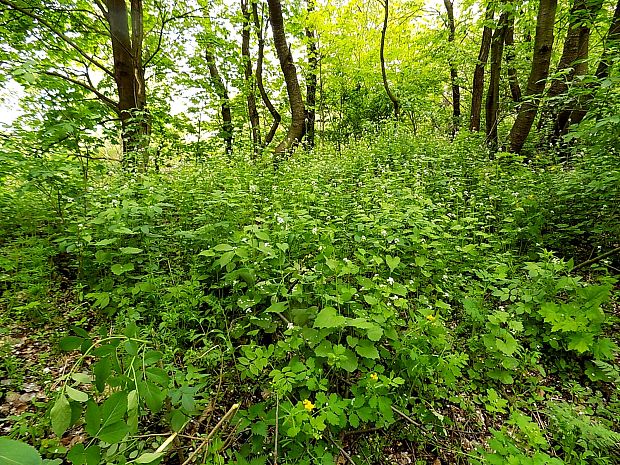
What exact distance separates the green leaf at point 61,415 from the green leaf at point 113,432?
151mm

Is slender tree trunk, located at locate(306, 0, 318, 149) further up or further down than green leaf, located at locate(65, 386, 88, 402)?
further up

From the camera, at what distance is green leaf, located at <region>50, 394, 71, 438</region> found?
87cm

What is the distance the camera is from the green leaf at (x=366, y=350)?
5.54 feet

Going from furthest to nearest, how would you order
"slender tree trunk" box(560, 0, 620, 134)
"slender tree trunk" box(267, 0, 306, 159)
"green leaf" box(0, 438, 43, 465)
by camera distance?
"slender tree trunk" box(267, 0, 306, 159)
"slender tree trunk" box(560, 0, 620, 134)
"green leaf" box(0, 438, 43, 465)

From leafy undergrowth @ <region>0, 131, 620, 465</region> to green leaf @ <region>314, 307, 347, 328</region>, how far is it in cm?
1

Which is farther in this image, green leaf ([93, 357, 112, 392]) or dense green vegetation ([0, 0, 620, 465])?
dense green vegetation ([0, 0, 620, 465])

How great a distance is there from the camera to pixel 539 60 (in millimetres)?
5273

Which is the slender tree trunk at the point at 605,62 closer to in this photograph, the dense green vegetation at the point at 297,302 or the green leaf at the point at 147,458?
the dense green vegetation at the point at 297,302

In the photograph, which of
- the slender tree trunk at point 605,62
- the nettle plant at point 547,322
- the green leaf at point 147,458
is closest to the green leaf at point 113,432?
the green leaf at point 147,458

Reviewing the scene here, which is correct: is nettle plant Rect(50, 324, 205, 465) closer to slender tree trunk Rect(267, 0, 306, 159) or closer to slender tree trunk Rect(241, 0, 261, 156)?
slender tree trunk Rect(267, 0, 306, 159)

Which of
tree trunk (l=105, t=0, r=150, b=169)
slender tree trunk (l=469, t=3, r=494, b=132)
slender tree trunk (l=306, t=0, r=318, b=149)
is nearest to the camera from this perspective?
tree trunk (l=105, t=0, r=150, b=169)

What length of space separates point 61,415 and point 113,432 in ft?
0.66

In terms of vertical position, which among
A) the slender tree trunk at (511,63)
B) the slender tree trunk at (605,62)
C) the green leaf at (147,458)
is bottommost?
the green leaf at (147,458)

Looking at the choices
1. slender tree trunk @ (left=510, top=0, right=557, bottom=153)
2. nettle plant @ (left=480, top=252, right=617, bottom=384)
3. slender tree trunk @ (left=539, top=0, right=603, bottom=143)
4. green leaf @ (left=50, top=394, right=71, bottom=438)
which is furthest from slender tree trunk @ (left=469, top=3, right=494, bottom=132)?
green leaf @ (left=50, top=394, right=71, bottom=438)
